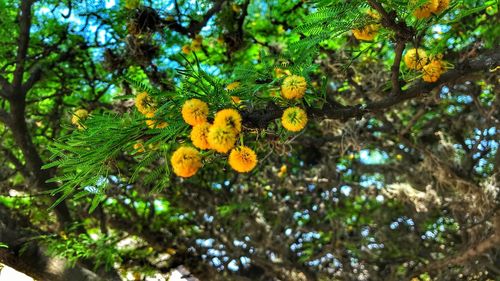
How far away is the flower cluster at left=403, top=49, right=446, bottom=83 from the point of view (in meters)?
1.88

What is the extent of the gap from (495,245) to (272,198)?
79.7 inches

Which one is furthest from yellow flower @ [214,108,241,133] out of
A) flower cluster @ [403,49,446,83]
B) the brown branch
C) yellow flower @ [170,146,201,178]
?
the brown branch

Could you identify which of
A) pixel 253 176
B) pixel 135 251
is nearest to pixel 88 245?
pixel 135 251

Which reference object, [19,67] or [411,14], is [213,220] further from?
[411,14]

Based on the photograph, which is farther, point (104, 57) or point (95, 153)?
point (104, 57)

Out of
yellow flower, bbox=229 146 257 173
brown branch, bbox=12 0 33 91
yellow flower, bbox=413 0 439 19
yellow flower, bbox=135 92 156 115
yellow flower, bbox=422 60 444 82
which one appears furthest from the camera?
brown branch, bbox=12 0 33 91

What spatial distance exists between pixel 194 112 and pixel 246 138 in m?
0.53

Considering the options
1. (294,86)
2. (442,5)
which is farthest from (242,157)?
(442,5)

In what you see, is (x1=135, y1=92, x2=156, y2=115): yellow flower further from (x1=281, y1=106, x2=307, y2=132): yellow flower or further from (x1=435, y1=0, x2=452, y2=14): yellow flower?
(x1=435, y1=0, x2=452, y2=14): yellow flower

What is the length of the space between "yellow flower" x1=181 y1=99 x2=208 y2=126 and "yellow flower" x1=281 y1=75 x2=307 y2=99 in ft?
0.87

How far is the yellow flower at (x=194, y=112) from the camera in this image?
1.46 metres

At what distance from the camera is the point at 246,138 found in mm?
1967

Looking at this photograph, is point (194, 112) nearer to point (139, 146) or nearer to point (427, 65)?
point (139, 146)

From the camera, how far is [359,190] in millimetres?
4789
